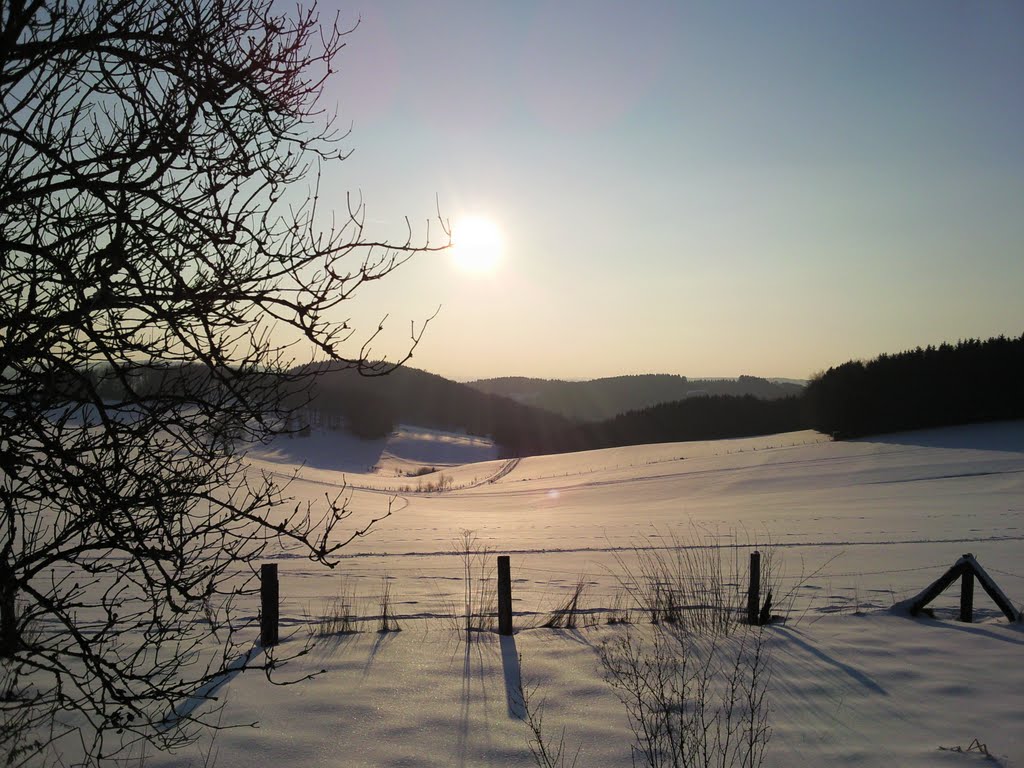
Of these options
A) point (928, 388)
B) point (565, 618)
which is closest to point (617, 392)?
point (928, 388)

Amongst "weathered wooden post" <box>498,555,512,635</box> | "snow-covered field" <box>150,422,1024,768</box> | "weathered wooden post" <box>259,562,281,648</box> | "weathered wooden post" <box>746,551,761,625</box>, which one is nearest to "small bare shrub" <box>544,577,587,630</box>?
"snow-covered field" <box>150,422,1024,768</box>

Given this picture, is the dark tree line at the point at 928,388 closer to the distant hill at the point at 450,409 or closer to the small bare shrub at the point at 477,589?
the small bare shrub at the point at 477,589

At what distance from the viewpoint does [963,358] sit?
46938 mm

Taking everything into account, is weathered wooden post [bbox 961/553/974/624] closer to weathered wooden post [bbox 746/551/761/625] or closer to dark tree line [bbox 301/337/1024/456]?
weathered wooden post [bbox 746/551/761/625]

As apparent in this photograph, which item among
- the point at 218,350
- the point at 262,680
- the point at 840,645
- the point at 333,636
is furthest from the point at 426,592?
the point at 218,350

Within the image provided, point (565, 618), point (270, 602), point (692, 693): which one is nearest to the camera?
point (692, 693)

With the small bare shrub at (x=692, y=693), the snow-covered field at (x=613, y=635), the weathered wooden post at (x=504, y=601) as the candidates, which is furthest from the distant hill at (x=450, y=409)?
the small bare shrub at (x=692, y=693)

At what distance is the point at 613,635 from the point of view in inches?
300

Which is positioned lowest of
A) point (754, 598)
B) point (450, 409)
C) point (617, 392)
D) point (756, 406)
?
point (754, 598)

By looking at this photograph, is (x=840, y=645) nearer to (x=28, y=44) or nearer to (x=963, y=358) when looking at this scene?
(x=28, y=44)

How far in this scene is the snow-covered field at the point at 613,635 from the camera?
499cm

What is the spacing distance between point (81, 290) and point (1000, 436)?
50386mm

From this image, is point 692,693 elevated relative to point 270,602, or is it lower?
lower

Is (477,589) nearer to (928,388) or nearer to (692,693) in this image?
(692,693)
